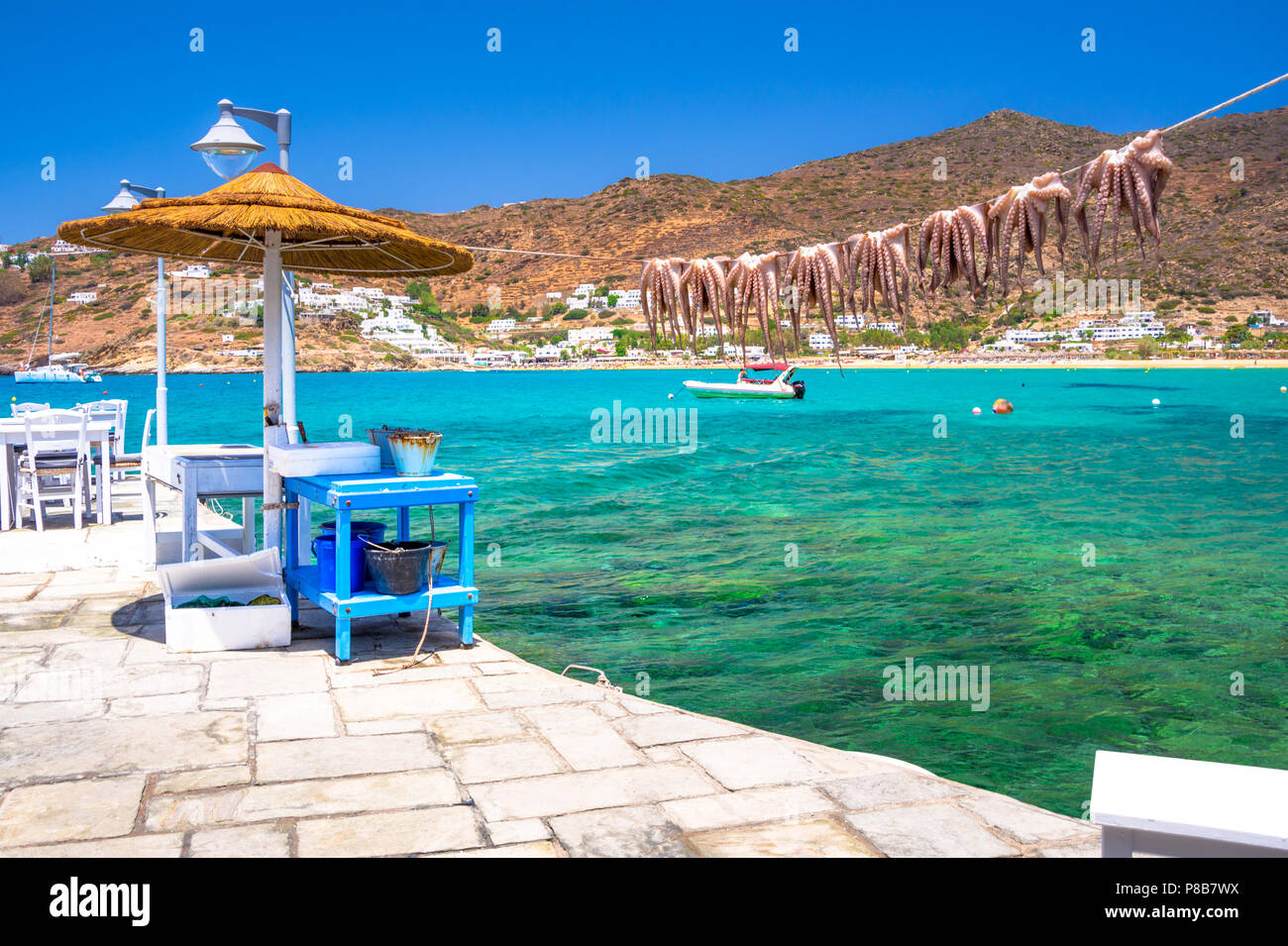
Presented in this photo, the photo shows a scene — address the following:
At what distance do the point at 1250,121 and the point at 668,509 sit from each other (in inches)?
1515

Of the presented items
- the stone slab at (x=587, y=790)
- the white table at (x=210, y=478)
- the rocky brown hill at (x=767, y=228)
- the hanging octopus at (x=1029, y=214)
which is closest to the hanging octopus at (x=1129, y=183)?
the hanging octopus at (x=1029, y=214)

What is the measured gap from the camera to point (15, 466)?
9062mm

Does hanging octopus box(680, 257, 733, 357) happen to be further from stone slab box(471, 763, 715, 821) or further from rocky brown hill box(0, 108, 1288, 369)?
rocky brown hill box(0, 108, 1288, 369)

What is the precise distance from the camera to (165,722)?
4340 mm

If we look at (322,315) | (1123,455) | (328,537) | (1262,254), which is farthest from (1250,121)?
(322,315)

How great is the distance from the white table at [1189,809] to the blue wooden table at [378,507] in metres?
3.80

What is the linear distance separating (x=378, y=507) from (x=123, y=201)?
666 centimetres

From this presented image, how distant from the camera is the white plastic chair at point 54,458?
28.8ft

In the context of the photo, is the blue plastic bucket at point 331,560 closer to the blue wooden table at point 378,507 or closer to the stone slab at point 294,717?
the blue wooden table at point 378,507

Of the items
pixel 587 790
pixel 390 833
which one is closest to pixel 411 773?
pixel 390 833

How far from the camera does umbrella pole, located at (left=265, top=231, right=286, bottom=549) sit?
588 cm

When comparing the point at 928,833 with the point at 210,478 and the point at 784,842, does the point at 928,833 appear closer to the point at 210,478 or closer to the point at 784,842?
the point at 784,842

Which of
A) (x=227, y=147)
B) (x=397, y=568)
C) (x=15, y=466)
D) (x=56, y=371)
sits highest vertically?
(x=56, y=371)

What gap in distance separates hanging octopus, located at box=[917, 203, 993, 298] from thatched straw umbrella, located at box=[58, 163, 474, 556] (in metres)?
2.88
